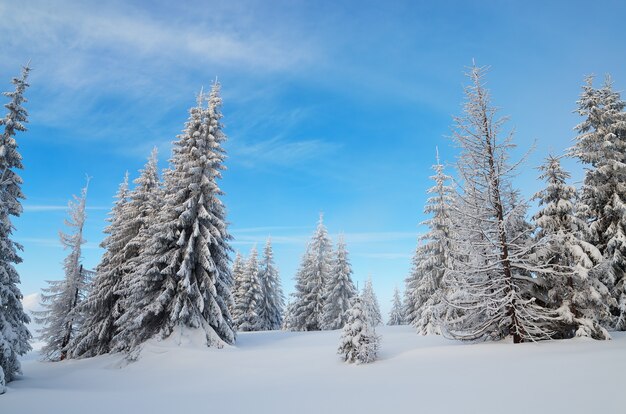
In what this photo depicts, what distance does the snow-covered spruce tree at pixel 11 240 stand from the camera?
14852 mm

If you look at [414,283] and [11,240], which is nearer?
[11,240]

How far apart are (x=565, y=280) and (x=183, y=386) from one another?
14919mm

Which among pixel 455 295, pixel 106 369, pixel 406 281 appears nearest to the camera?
pixel 455 295

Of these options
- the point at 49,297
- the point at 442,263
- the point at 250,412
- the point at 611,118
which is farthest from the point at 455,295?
the point at 49,297

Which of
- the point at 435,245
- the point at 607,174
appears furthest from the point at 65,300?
the point at 607,174

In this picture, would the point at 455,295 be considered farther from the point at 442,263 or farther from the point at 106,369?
the point at 106,369

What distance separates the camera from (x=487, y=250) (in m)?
14.3

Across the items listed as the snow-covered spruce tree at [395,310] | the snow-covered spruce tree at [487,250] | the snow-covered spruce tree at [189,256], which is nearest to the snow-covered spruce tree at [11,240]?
the snow-covered spruce tree at [189,256]

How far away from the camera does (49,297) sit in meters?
27.9

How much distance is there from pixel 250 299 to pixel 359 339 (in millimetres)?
32707

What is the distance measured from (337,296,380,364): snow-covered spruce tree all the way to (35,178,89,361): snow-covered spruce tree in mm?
22475

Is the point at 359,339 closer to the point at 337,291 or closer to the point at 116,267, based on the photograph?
the point at 116,267

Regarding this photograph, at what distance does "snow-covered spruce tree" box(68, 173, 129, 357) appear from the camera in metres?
23.9

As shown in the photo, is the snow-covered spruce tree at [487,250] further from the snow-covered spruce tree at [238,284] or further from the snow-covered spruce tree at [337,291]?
the snow-covered spruce tree at [238,284]
